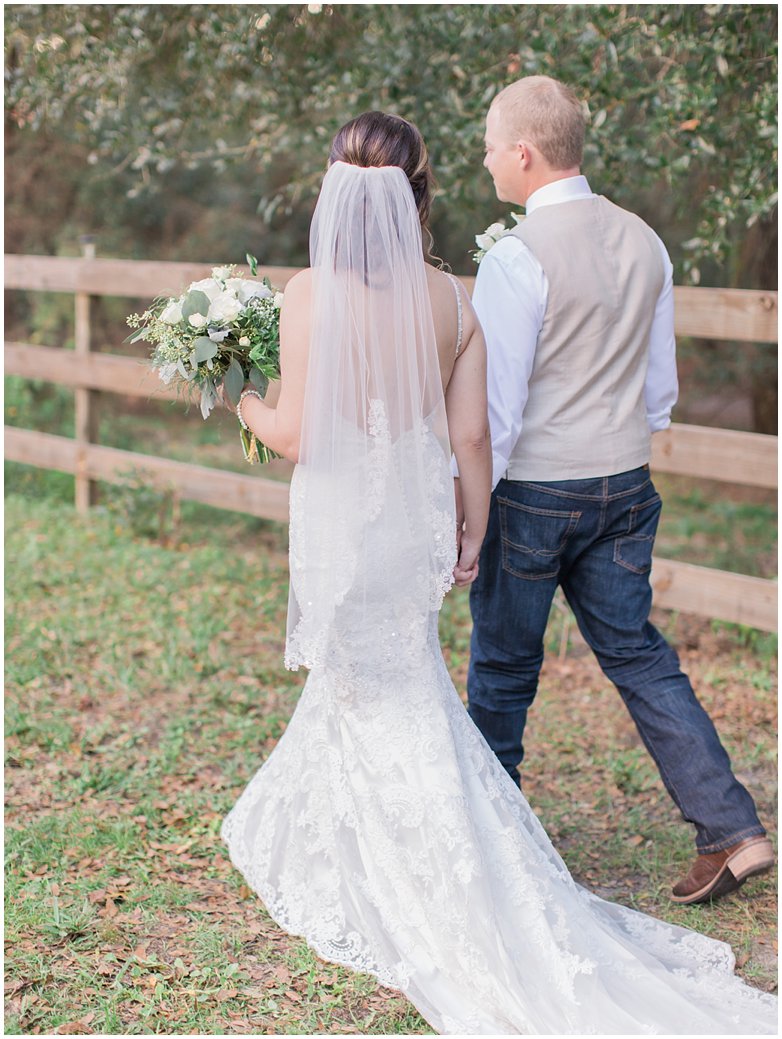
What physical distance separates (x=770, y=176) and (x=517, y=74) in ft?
4.02

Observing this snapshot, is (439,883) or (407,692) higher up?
(407,692)

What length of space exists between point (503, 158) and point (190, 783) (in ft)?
8.13

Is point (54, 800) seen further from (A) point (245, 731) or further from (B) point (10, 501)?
(B) point (10, 501)

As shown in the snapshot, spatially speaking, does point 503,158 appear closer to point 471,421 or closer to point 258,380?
point 471,421

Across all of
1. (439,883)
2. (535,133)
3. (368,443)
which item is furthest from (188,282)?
(439,883)

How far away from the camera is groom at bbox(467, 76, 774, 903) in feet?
9.77

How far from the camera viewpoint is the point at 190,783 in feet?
13.3

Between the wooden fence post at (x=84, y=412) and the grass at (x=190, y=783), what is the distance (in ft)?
2.83

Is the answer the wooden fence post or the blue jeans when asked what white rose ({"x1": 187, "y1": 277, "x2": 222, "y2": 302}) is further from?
the wooden fence post

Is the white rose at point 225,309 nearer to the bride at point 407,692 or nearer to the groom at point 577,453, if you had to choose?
the bride at point 407,692

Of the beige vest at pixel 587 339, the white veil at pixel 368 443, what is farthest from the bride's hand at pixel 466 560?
the beige vest at pixel 587 339

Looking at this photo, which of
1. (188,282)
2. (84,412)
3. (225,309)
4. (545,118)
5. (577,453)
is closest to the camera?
(225,309)

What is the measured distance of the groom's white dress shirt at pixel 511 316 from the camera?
2947 millimetres

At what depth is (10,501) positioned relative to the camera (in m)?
7.74
